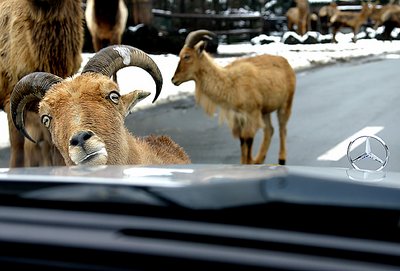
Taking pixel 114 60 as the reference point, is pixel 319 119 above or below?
below

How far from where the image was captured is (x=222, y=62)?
27.0 ft

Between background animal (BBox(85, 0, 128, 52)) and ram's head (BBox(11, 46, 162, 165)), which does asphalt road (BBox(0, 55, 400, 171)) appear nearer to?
background animal (BBox(85, 0, 128, 52))

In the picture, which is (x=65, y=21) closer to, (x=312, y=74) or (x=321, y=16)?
(x=321, y=16)

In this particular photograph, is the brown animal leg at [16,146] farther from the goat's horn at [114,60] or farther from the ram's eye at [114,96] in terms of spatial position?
the ram's eye at [114,96]

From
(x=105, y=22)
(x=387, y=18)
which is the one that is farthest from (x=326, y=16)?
(x=105, y=22)

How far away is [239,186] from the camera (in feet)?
3.51

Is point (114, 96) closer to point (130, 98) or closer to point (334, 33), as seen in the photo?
point (130, 98)

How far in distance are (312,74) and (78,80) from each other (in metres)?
5.30

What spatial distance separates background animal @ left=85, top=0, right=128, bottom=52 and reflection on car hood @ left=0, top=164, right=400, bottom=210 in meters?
8.81

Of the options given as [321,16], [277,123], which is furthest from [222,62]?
[321,16]

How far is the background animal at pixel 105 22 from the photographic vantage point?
10.0 metres

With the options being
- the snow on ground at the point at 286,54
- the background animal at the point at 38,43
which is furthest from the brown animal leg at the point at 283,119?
the background animal at the point at 38,43

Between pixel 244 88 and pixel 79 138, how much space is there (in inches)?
184

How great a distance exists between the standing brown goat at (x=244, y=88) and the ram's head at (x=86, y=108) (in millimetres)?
3737
